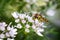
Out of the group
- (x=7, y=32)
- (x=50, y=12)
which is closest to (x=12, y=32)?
(x=7, y=32)

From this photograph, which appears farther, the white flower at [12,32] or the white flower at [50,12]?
the white flower at [50,12]

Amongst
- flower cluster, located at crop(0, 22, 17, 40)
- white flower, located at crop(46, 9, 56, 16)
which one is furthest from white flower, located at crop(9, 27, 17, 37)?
white flower, located at crop(46, 9, 56, 16)

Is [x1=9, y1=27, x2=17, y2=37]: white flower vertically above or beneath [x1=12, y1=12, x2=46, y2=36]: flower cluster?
beneath

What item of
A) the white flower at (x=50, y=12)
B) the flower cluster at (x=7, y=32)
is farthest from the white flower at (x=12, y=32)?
the white flower at (x=50, y=12)

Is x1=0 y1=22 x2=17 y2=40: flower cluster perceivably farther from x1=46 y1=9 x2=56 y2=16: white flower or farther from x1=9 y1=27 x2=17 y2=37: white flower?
x1=46 y1=9 x2=56 y2=16: white flower

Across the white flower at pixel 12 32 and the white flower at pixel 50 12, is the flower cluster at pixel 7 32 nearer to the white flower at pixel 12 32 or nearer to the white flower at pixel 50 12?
the white flower at pixel 12 32

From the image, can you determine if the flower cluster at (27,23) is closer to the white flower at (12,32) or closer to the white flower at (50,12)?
the white flower at (12,32)

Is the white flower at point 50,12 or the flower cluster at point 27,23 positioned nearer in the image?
the flower cluster at point 27,23

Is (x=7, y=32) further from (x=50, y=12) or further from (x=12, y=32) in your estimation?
(x=50, y=12)

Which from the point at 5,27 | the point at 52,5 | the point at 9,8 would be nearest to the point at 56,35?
the point at 52,5

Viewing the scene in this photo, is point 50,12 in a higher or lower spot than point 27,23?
higher

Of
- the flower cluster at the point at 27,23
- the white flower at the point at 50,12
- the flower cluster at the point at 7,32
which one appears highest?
the white flower at the point at 50,12

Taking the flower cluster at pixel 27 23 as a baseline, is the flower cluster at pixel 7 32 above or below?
below
